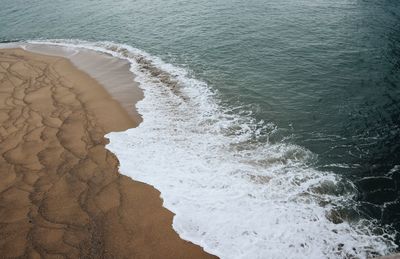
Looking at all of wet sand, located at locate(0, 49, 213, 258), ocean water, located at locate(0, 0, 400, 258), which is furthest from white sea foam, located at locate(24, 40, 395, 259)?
wet sand, located at locate(0, 49, 213, 258)

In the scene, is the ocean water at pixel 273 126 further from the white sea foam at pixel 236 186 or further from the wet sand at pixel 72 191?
the wet sand at pixel 72 191

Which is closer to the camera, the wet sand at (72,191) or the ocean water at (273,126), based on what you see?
the wet sand at (72,191)

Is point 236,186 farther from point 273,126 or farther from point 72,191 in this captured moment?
point 72,191

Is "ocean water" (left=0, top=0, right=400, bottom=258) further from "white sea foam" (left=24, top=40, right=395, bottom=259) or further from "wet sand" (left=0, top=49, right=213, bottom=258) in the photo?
"wet sand" (left=0, top=49, right=213, bottom=258)

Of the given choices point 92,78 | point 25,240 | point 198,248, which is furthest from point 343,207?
point 92,78

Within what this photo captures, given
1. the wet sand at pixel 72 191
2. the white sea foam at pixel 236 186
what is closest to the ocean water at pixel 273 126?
the white sea foam at pixel 236 186

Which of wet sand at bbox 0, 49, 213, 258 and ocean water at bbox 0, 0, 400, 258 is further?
ocean water at bbox 0, 0, 400, 258
